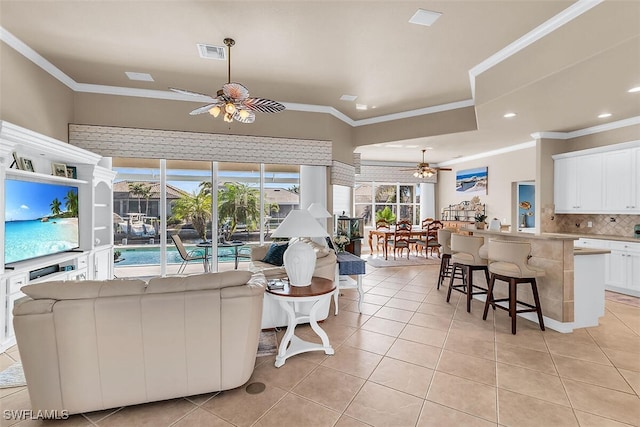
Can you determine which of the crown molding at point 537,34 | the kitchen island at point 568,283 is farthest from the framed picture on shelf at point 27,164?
the kitchen island at point 568,283

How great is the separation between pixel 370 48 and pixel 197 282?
3.27m

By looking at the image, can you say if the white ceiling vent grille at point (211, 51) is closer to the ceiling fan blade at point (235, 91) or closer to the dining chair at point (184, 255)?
the ceiling fan blade at point (235, 91)

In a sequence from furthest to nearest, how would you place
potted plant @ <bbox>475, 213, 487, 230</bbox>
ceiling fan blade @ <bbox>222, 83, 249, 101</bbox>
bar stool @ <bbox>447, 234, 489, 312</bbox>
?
potted plant @ <bbox>475, 213, 487, 230</bbox>
bar stool @ <bbox>447, 234, 489, 312</bbox>
ceiling fan blade @ <bbox>222, 83, 249, 101</bbox>

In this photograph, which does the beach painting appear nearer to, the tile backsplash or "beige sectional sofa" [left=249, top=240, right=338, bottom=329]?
the tile backsplash

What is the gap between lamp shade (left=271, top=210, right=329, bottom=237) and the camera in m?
2.93

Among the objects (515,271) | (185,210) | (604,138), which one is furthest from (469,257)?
(185,210)

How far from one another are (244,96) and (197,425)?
290 centimetres

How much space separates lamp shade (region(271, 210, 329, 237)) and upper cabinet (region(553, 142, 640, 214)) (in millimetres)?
5425

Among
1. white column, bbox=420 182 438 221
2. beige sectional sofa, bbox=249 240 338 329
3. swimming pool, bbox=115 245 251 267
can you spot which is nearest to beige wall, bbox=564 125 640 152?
white column, bbox=420 182 438 221

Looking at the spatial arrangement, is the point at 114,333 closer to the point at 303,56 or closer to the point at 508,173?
the point at 303,56

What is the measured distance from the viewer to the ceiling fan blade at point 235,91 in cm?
315

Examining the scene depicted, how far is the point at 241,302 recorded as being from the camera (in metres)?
2.25

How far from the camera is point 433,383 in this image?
2477mm

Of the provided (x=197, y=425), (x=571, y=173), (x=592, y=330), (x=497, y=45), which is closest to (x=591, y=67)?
(x=497, y=45)
